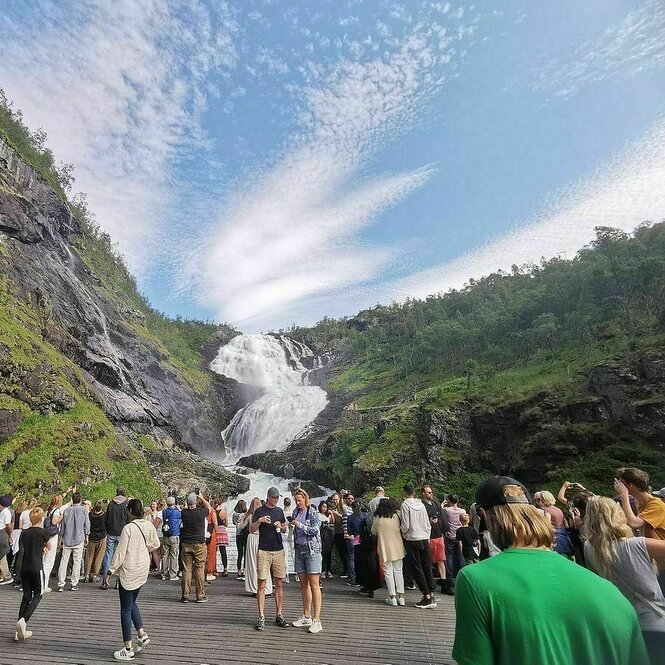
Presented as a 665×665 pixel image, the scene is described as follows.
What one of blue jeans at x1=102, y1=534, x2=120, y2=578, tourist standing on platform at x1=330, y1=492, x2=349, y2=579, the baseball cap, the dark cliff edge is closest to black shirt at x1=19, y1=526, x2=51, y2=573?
blue jeans at x1=102, y1=534, x2=120, y2=578

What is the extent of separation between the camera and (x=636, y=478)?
4230 millimetres

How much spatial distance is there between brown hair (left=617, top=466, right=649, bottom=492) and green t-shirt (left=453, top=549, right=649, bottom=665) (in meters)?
2.87

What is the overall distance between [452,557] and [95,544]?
9182 millimetres

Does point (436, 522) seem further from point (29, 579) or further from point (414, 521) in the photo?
point (29, 579)

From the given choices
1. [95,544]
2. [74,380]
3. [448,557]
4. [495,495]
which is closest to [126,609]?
[495,495]

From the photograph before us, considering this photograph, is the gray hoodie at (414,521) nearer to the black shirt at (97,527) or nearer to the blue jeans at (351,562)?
the blue jeans at (351,562)

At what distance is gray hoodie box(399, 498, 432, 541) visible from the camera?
8727 mm

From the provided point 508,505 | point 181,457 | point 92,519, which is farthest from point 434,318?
point 508,505

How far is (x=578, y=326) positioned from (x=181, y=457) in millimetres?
38251

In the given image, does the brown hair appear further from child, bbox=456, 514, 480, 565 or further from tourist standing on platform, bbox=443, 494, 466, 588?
tourist standing on platform, bbox=443, 494, 466, 588

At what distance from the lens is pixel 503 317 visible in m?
57.3

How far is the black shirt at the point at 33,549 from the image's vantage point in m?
7.08

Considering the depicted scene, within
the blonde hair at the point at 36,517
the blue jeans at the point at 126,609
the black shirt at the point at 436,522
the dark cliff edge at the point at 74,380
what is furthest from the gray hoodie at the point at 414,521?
the dark cliff edge at the point at 74,380

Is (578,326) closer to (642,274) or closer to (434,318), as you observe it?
(642,274)
